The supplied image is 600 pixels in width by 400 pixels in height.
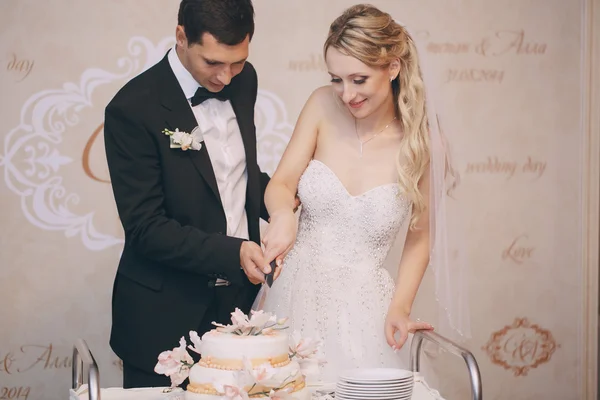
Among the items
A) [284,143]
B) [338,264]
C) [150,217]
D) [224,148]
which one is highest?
[284,143]

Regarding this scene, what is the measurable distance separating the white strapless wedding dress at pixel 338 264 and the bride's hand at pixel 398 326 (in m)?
0.07

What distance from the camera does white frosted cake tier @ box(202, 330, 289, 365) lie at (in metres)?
1.72

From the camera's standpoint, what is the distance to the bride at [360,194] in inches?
108

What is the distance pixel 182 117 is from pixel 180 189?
0.80ft

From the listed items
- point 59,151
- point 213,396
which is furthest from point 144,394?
point 59,151

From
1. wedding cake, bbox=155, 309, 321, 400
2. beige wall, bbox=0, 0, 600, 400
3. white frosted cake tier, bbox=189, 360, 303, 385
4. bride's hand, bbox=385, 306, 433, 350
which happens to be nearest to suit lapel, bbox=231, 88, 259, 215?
bride's hand, bbox=385, 306, 433, 350

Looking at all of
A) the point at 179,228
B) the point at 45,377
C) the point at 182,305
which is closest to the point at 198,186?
the point at 179,228

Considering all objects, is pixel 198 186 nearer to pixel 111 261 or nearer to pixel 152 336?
pixel 152 336

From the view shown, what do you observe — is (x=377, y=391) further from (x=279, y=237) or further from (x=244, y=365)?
(x=279, y=237)

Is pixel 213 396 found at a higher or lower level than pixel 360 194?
lower

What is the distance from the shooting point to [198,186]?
2.76 meters

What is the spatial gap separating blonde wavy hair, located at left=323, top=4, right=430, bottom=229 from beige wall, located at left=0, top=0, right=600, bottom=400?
57.5 inches

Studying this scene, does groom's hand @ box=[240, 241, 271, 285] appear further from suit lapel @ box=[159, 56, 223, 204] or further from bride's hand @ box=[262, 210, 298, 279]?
suit lapel @ box=[159, 56, 223, 204]

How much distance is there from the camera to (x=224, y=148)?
2879 millimetres
